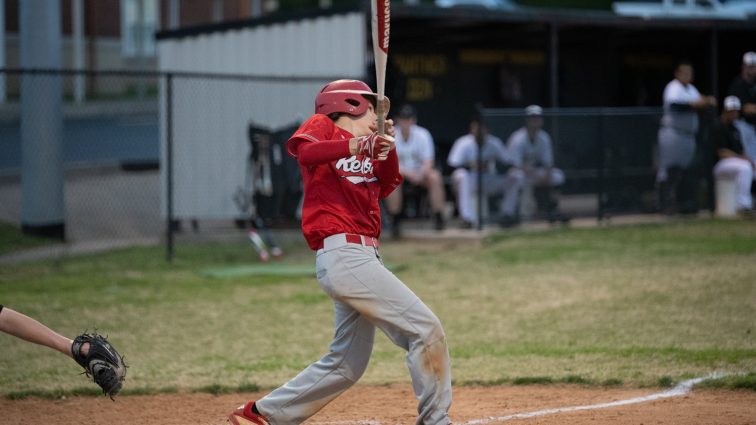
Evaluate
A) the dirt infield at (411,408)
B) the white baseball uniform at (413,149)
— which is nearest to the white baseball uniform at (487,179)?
the white baseball uniform at (413,149)

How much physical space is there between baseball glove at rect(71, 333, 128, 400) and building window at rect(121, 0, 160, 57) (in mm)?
32143

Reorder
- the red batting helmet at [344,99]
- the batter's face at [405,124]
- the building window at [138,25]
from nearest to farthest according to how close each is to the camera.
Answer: the red batting helmet at [344,99] → the batter's face at [405,124] → the building window at [138,25]

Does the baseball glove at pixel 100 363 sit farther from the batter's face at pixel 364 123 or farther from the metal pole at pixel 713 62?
the metal pole at pixel 713 62

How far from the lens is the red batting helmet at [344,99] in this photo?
217 inches

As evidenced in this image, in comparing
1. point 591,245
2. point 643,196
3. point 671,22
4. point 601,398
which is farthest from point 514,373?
point 671,22

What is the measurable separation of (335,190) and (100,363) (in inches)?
61.5

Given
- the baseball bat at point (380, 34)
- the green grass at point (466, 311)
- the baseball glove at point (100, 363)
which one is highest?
the baseball bat at point (380, 34)

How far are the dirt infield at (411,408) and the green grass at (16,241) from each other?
25.0 feet

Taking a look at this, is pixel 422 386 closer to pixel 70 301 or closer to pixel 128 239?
pixel 70 301

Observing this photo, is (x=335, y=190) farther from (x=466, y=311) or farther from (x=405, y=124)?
(x=405, y=124)

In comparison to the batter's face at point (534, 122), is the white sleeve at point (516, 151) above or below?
below

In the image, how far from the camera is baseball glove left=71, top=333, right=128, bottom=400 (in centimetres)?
561

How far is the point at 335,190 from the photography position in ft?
17.7

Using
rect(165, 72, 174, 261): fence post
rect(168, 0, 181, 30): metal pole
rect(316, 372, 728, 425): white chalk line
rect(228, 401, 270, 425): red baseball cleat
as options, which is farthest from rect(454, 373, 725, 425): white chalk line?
rect(168, 0, 181, 30): metal pole
